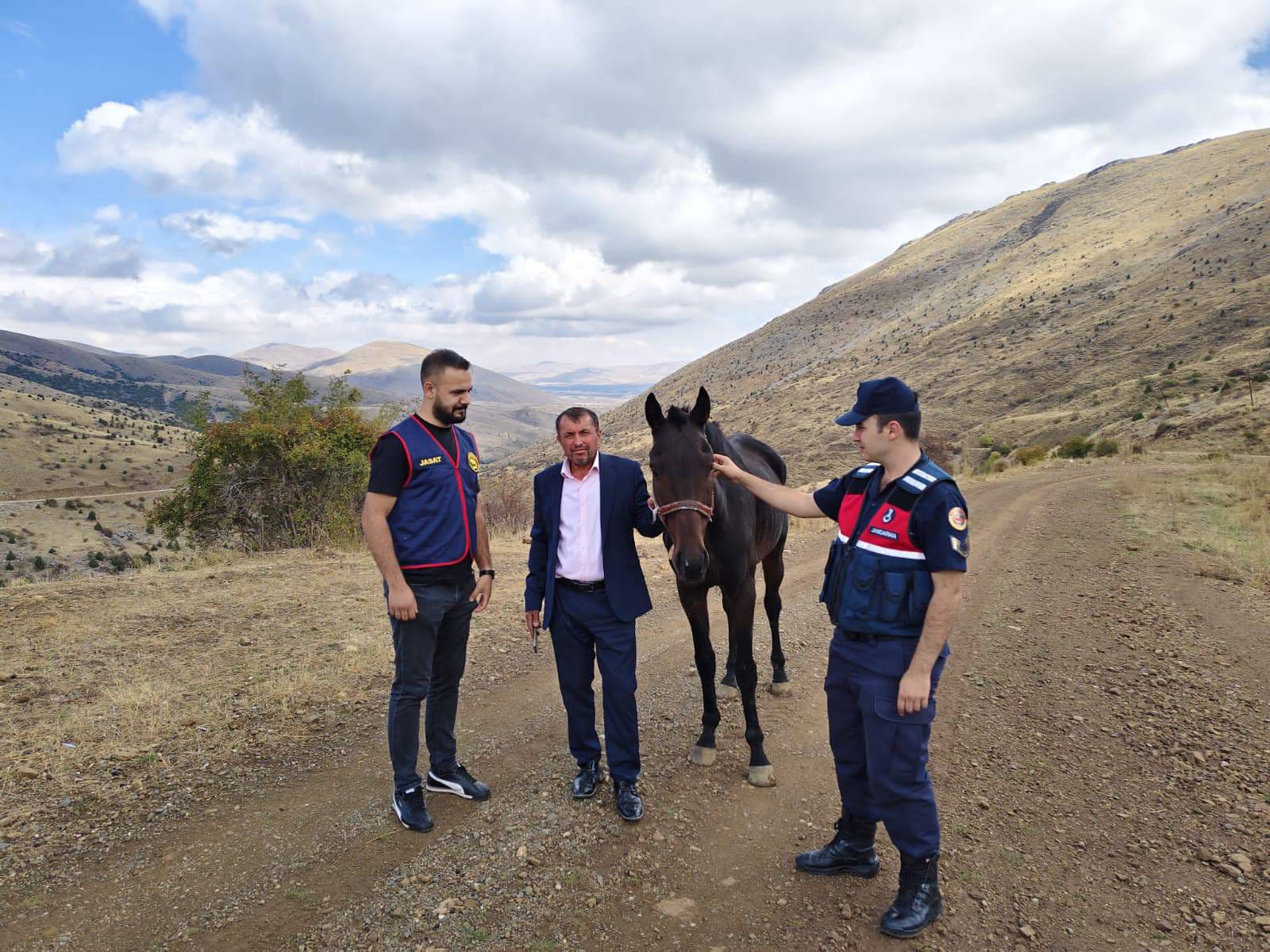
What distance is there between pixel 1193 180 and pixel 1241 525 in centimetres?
9322

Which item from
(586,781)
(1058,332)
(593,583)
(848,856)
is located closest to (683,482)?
(593,583)

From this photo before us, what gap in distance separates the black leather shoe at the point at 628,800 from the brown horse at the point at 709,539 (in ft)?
2.46

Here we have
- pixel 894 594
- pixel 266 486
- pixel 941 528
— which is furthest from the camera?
pixel 266 486

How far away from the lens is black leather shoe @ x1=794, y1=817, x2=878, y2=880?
11.3 feet

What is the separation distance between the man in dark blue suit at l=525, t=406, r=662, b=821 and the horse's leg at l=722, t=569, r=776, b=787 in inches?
30.7

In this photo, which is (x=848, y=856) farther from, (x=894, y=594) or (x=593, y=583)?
(x=593, y=583)

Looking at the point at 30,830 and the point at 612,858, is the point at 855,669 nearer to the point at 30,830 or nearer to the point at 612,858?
the point at 612,858

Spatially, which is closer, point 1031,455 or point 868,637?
point 868,637

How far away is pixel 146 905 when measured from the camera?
3189mm

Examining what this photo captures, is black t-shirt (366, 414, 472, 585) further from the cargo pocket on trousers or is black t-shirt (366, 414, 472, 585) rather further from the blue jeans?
the cargo pocket on trousers

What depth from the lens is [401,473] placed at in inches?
147

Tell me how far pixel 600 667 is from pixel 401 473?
5.53ft

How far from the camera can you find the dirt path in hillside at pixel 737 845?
10.0 ft

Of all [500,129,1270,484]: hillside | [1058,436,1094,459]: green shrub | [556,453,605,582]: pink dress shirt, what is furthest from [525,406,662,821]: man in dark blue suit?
[1058,436,1094,459]: green shrub
